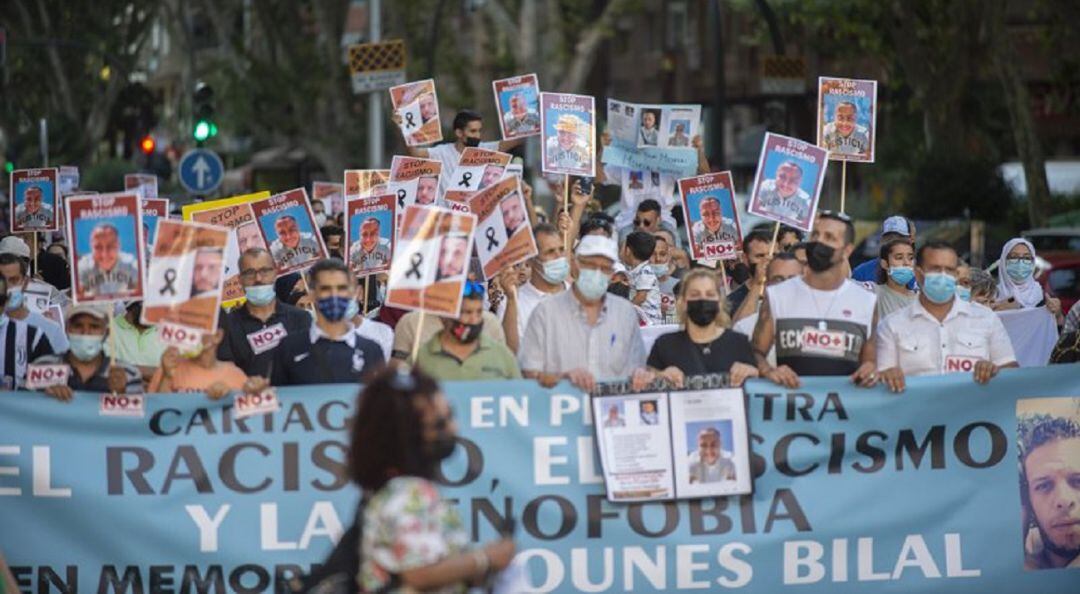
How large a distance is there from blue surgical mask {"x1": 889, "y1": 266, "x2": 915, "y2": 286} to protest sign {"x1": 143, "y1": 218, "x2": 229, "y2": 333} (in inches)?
152

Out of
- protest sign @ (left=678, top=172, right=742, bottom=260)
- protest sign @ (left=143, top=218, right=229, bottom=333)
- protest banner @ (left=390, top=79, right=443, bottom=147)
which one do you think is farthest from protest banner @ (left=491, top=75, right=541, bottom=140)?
protest sign @ (left=143, top=218, right=229, bottom=333)

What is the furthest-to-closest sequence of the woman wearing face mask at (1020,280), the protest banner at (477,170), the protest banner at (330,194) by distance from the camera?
the protest banner at (330,194)
the woman wearing face mask at (1020,280)
the protest banner at (477,170)

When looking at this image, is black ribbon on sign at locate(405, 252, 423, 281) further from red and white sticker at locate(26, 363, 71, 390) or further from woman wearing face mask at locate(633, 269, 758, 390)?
red and white sticker at locate(26, 363, 71, 390)

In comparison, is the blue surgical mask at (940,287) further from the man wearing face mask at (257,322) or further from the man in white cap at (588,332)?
the man wearing face mask at (257,322)

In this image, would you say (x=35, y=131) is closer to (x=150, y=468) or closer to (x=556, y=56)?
(x=556, y=56)

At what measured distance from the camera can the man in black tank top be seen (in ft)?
31.9

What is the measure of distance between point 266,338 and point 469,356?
1.43 metres

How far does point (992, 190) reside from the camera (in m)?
34.4

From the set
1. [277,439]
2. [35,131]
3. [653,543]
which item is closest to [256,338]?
[277,439]

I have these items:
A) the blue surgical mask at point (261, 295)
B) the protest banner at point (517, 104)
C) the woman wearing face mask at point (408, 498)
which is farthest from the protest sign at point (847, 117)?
the woman wearing face mask at point (408, 498)

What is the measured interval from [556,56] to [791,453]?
22.7 metres

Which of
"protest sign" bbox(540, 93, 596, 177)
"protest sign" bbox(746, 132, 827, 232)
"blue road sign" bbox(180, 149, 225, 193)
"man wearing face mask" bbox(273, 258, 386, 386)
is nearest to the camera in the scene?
"man wearing face mask" bbox(273, 258, 386, 386)

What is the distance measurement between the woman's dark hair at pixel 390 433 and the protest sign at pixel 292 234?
20.2ft

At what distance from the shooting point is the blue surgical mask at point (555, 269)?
10.6 meters
